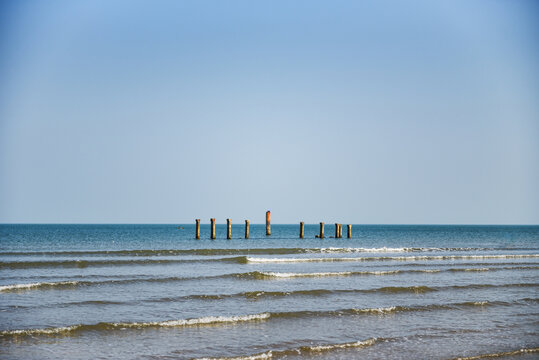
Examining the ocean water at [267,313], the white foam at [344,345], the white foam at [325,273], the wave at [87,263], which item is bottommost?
the white foam at [344,345]

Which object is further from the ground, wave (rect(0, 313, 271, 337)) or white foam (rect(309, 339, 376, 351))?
wave (rect(0, 313, 271, 337))

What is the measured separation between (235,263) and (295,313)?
15.2 metres

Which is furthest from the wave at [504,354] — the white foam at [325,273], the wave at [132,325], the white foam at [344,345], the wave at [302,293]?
the white foam at [325,273]

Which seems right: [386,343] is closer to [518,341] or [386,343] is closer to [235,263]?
[518,341]

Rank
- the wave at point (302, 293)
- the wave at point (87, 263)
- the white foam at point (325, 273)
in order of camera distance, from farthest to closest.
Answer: the wave at point (87, 263) → the white foam at point (325, 273) → the wave at point (302, 293)

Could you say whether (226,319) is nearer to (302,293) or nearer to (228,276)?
(302,293)

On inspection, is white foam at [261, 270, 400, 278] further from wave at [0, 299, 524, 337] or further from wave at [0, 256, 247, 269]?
wave at [0, 299, 524, 337]

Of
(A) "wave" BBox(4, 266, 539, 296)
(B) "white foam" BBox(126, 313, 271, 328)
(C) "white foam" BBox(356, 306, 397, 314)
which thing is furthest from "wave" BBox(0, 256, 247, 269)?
(C) "white foam" BBox(356, 306, 397, 314)

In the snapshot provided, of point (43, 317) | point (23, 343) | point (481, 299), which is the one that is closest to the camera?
point (23, 343)

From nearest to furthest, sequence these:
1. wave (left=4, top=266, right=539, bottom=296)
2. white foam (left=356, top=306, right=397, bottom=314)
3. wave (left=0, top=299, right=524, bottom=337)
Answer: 1. wave (left=0, top=299, right=524, bottom=337)
2. white foam (left=356, top=306, right=397, bottom=314)
3. wave (left=4, top=266, right=539, bottom=296)

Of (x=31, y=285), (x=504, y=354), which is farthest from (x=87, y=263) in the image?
(x=504, y=354)

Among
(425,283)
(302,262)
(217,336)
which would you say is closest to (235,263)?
(302,262)

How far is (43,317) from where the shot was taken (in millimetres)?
14586

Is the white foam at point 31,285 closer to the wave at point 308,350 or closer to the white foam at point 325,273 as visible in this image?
A: the white foam at point 325,273
